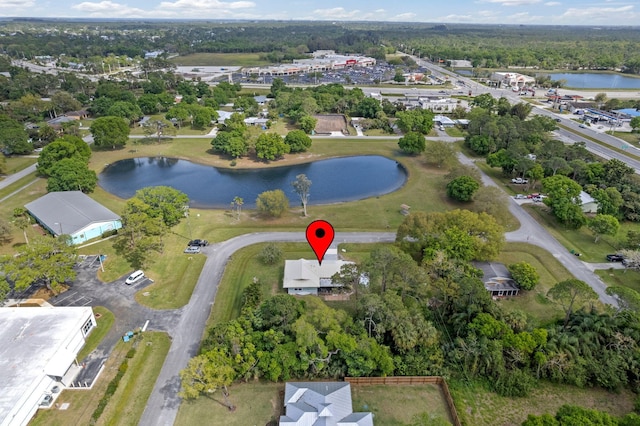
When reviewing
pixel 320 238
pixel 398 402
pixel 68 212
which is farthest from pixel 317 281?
pixel 68 212

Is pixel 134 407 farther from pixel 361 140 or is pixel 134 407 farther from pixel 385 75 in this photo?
pixel 385 75

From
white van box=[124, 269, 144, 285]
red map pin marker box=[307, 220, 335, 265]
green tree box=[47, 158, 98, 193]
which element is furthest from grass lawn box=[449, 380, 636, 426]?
green tree box=[47, 158, 98, 193]

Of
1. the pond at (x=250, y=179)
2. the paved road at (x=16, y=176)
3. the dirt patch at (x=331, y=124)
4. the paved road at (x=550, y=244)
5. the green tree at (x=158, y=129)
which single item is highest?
the green tree at (x=158, y=129)

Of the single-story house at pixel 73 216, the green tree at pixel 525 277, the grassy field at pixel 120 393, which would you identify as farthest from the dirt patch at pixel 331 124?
the grassy field at pixel 120 393

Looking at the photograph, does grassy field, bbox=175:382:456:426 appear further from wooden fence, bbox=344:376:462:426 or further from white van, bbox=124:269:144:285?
white van, bbox=124:269:144:285

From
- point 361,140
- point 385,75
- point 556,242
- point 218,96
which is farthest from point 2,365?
point 385,75

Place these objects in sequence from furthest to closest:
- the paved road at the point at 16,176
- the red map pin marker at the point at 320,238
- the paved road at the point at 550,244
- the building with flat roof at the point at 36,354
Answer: the paved road at the point at 16,176 → the red map pin marker at the point at 320,238 → the paved road at the point at 550,244 → the building with flat roof at the point at 36,354

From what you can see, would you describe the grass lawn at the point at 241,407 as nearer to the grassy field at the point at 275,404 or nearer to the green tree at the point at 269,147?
the grassy field at the point at 275,404
